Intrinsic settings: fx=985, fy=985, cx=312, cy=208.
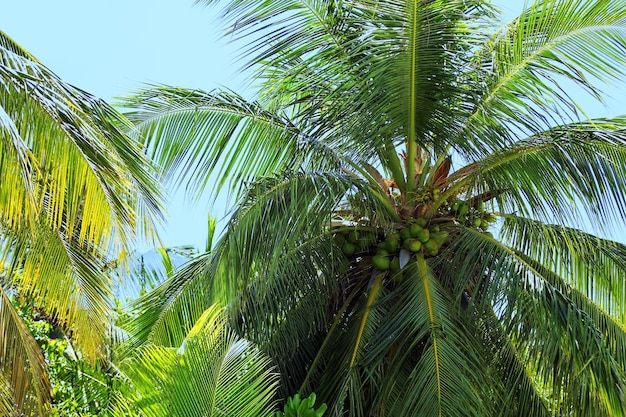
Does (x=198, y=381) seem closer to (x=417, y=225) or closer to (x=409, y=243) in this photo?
(x=409, y=243)

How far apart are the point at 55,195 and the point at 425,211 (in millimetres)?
3579

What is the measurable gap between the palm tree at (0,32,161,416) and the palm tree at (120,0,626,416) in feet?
3.62

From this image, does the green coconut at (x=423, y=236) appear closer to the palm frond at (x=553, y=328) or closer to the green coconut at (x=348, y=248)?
the palm frond at (x=553, y=328)

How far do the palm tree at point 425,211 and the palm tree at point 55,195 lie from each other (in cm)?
110

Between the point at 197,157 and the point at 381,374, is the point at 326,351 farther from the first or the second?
the point at 197,157

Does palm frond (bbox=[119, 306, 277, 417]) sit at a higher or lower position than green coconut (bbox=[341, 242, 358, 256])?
lower

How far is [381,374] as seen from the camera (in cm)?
850

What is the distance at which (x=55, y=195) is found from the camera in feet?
20.2

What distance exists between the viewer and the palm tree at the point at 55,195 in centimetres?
570

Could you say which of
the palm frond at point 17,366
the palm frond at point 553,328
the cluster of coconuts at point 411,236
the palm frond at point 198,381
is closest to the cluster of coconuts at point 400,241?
the cluster of coconuts at point 411,236

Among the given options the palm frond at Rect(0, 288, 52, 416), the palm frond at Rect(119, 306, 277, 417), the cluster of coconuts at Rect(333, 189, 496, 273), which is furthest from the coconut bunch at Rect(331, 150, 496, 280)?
the palm frond at Rect(0, 288, 52, 416)

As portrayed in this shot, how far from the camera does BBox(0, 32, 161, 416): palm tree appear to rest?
5.70 m

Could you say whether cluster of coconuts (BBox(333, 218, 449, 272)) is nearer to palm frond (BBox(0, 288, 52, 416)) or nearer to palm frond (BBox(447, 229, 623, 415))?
palm frond (BBox(447, 229, 623, 415))

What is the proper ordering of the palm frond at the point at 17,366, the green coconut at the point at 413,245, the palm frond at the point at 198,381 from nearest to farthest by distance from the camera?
the palm frond at the point at 198,381
the palm frond at the point at 17,366
the green coconut at the point at 413,245
